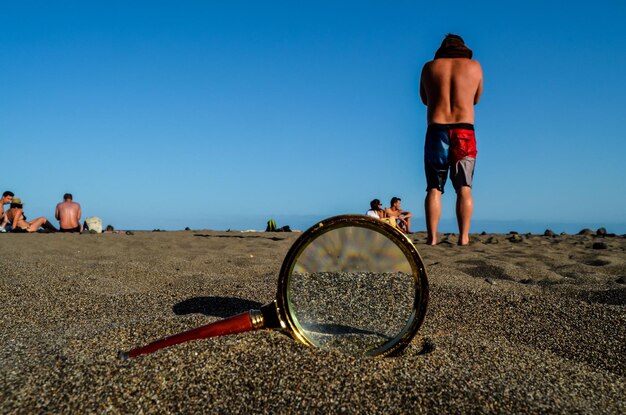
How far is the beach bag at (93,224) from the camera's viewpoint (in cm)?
1196

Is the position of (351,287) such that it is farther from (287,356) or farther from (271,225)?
(271,225)

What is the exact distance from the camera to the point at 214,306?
8.86 feet

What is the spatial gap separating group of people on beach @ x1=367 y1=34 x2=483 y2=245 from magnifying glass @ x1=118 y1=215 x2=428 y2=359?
373 centimetres

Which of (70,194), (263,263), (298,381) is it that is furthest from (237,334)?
(70,194)

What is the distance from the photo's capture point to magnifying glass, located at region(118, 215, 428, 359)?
5.31 ft

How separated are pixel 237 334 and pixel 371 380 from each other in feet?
1.58

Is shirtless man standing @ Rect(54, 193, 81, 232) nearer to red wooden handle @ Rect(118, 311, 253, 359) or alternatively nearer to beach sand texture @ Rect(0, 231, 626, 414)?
beach sand texture @ Rect(0, 231, 626, 414)

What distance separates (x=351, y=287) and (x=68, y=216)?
11.2 metres

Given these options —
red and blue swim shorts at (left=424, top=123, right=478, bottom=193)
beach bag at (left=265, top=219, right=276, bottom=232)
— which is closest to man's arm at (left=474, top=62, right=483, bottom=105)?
red and blue swim shorts at (left=424, top=123, right=478, bottom=193)

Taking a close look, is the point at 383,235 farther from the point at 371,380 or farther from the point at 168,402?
the point at 168,402

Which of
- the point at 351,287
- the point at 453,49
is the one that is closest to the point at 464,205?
the point at 453,49

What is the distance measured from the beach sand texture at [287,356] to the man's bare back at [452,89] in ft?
7.05

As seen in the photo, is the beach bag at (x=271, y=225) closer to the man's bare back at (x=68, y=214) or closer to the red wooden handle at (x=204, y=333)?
the man's bare back at (x=68, y=214)

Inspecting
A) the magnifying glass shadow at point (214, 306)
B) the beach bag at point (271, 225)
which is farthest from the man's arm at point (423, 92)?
the beach bag at point (271, 225)
